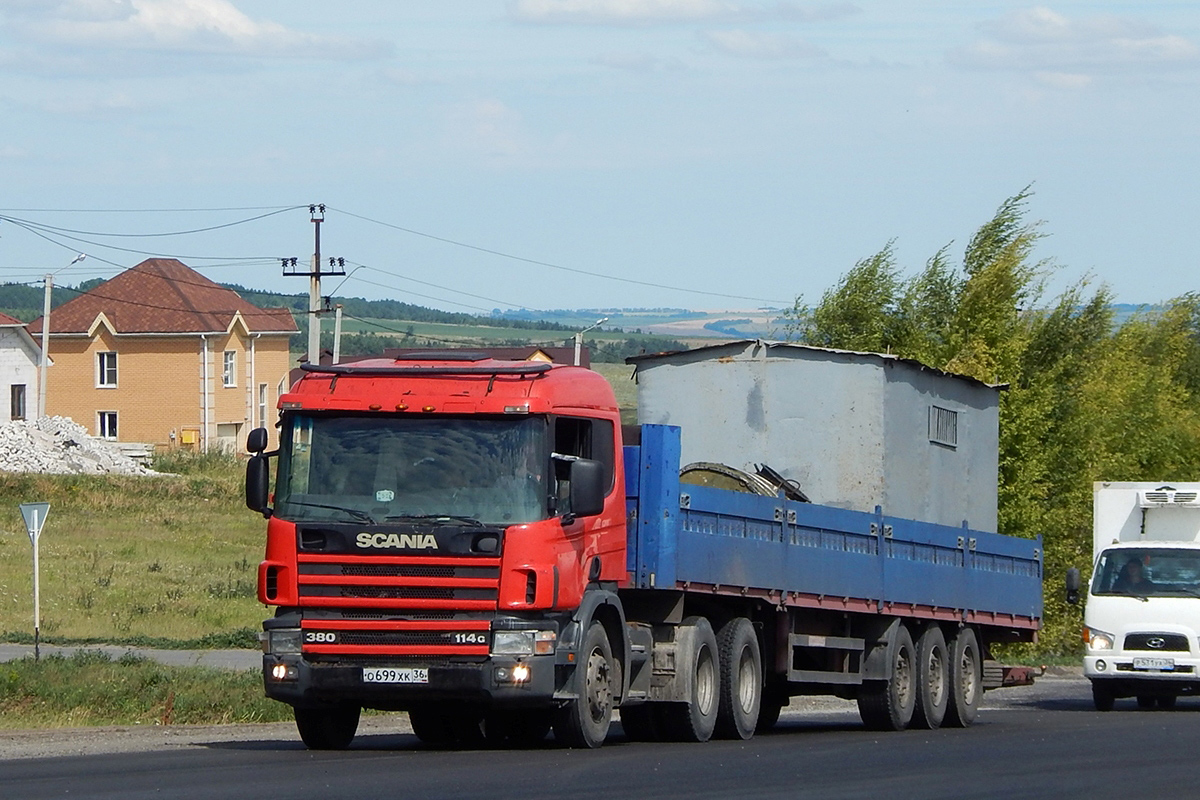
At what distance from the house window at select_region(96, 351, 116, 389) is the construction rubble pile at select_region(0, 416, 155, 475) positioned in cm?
1236

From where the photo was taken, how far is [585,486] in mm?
13430

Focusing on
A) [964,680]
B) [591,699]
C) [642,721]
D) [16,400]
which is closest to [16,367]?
[16,400]

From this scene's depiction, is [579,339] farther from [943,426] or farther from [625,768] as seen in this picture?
[625,768]

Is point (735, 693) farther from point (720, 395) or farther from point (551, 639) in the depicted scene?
point (720, 395)

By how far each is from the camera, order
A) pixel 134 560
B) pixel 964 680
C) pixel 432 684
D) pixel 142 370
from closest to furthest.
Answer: pixel 432 684
pixel 964 680
pixel 134 560
pixel 142 370

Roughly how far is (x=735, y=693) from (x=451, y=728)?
7.93ft

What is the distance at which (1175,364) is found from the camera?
63.8 m

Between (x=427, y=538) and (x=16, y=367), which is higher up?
(x=16, y=367)

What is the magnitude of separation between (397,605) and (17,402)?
6979 cm

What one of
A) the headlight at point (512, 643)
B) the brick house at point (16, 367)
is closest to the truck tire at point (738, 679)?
the headlight at point (512, 643)

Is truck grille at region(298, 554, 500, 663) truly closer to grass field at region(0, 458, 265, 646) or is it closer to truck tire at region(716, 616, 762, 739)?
A: truck tire at region(716, 616, 762, 739)

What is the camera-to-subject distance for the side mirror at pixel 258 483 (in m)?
13.7

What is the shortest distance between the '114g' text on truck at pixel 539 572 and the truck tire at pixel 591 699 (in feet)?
0.08

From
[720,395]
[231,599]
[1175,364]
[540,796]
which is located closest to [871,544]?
[720,395]
